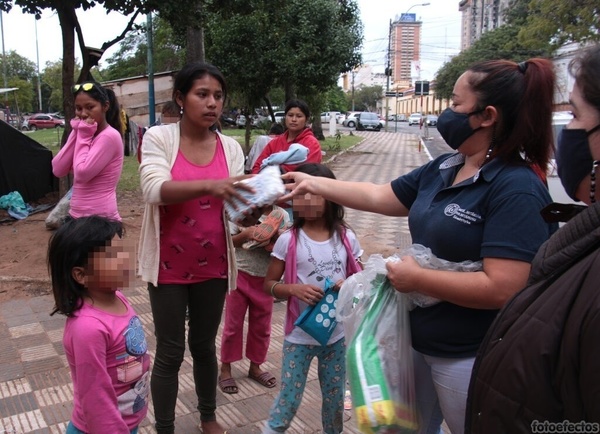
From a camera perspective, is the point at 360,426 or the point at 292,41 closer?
the point at 360,426

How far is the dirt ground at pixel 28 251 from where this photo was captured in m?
5.43

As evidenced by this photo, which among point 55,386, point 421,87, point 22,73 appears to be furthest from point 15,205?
point 22,73

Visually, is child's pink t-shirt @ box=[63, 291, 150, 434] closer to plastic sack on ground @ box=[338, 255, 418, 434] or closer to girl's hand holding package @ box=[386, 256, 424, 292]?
plastic sack on ground @ box=[338, 255, 418, 434]

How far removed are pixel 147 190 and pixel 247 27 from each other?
41.5 feet

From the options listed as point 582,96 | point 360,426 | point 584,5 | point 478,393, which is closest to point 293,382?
point 360,426

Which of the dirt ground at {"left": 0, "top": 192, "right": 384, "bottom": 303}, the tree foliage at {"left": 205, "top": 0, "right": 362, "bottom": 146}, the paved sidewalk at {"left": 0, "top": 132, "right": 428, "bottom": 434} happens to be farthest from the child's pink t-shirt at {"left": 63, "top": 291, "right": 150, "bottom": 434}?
the tree foliage at {"left": 205, "top": 0, "right": 362, "bottom": 146}

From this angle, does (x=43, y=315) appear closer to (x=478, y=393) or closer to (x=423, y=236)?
(x=423, y=236)

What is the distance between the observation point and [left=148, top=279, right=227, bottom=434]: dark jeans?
104 inches

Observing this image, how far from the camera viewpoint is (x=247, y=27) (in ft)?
46.4

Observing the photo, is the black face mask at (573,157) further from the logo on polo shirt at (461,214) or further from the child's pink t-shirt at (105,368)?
the child's pink t-shirt at (105,368)

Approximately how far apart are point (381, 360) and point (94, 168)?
8.88 feet

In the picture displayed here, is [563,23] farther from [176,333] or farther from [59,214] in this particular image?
[176,333]

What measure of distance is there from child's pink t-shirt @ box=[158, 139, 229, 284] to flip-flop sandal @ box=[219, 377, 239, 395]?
115 centimetres

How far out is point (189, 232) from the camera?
2.62m
